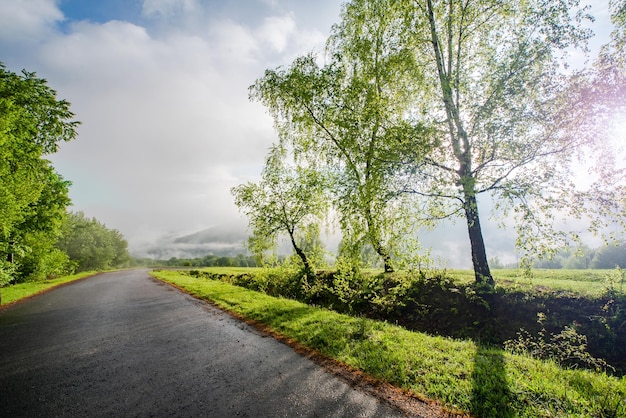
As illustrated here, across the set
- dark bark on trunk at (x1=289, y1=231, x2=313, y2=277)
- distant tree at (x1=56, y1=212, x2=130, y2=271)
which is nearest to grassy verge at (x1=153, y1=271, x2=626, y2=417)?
dark bark on trunk at (x1=289, y1=231, x2=313, y2=277)

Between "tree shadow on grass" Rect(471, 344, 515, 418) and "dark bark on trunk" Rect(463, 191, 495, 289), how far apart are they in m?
4.69

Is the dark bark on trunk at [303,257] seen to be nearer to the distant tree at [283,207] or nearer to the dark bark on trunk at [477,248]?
the distant tree at [283,207]

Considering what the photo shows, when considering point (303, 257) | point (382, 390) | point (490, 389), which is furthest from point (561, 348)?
point (303, 257)

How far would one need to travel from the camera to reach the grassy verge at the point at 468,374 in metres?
4.24

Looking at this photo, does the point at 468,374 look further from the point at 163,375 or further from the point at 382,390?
the point at 163,375

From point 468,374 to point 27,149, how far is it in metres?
22.3

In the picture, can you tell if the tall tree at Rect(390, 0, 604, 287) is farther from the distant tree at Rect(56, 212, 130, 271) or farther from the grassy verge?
the distant tree at Rect(56, 212, 130, 271)

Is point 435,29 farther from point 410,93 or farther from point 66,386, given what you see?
point 66,386

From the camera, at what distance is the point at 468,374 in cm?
524

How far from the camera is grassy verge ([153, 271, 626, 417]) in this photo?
13.9 ft

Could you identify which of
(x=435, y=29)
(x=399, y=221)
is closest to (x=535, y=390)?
(x=399, y=221)

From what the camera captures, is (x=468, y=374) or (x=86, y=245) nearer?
(x=468, y=374)

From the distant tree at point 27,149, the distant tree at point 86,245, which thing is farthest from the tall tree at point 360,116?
the distant tree at point 86,245

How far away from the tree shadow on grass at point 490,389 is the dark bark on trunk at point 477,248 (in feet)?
15.4
